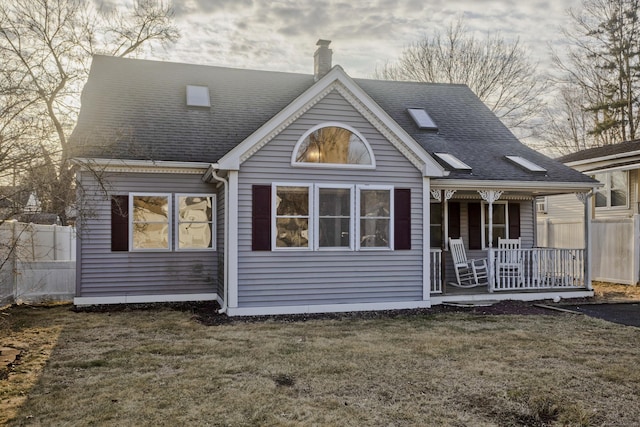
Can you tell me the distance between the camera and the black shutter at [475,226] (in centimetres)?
1343

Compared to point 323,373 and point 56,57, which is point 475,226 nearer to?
point 323,373

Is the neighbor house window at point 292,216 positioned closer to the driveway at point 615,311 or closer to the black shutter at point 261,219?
the black shutter at point 261,219

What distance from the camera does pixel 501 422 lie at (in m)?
4.59

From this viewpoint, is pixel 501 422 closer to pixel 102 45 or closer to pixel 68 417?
pixel 68 417

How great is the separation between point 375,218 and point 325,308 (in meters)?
2.02

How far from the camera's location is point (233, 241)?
946 centimetres

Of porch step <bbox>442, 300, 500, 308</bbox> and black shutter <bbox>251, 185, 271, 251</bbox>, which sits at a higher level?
black shutter <bbox>251, 185, 271, 251</bbox>

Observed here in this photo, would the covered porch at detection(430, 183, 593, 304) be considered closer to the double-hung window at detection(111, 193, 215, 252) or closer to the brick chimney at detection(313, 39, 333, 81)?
the brick chimney at detection(313, 39, 333, 81)

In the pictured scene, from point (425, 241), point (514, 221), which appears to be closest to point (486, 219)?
point (514, 221)

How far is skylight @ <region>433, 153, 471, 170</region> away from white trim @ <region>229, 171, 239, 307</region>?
5.03 m

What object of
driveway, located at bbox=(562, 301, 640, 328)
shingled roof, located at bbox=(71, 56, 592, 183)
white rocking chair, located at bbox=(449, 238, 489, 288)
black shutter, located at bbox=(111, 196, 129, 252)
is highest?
shingled roof, located at bbox=(71, 56, 592, 183)

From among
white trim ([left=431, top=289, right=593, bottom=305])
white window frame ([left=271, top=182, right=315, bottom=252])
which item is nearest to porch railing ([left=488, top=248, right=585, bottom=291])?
white trim ([left=431, top=289, right=593, bottom=305])

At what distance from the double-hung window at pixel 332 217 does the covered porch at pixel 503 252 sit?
1.55 m

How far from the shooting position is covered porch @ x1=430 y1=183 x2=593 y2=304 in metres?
11.5
